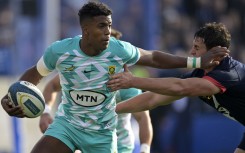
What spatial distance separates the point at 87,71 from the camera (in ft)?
27.9

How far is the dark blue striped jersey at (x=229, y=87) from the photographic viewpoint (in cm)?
832

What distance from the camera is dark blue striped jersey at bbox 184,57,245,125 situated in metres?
8.32

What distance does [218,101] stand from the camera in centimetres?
855

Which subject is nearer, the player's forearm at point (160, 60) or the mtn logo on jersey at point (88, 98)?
the mtn logo on jersey at point (88, 98)

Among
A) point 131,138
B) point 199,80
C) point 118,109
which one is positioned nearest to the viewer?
point 199,80

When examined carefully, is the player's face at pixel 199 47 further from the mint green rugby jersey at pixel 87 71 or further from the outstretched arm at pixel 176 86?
the mint green rugby jersey at pixel 87 71

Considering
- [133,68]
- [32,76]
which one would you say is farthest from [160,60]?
[133,68]

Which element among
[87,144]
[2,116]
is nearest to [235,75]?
[87,144]

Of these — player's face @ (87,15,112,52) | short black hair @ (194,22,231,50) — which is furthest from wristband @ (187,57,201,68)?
player's face @ (87,15,112,52)

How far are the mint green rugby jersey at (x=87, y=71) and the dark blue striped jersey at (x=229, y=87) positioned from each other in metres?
0.86

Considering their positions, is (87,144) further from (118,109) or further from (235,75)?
(235,75)

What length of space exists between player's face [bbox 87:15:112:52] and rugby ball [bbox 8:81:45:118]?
0.74 meters

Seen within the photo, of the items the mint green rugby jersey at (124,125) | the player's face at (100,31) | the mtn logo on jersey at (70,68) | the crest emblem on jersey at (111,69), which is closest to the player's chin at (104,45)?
the player's face at (100,31)

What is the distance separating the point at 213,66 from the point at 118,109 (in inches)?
44.8
